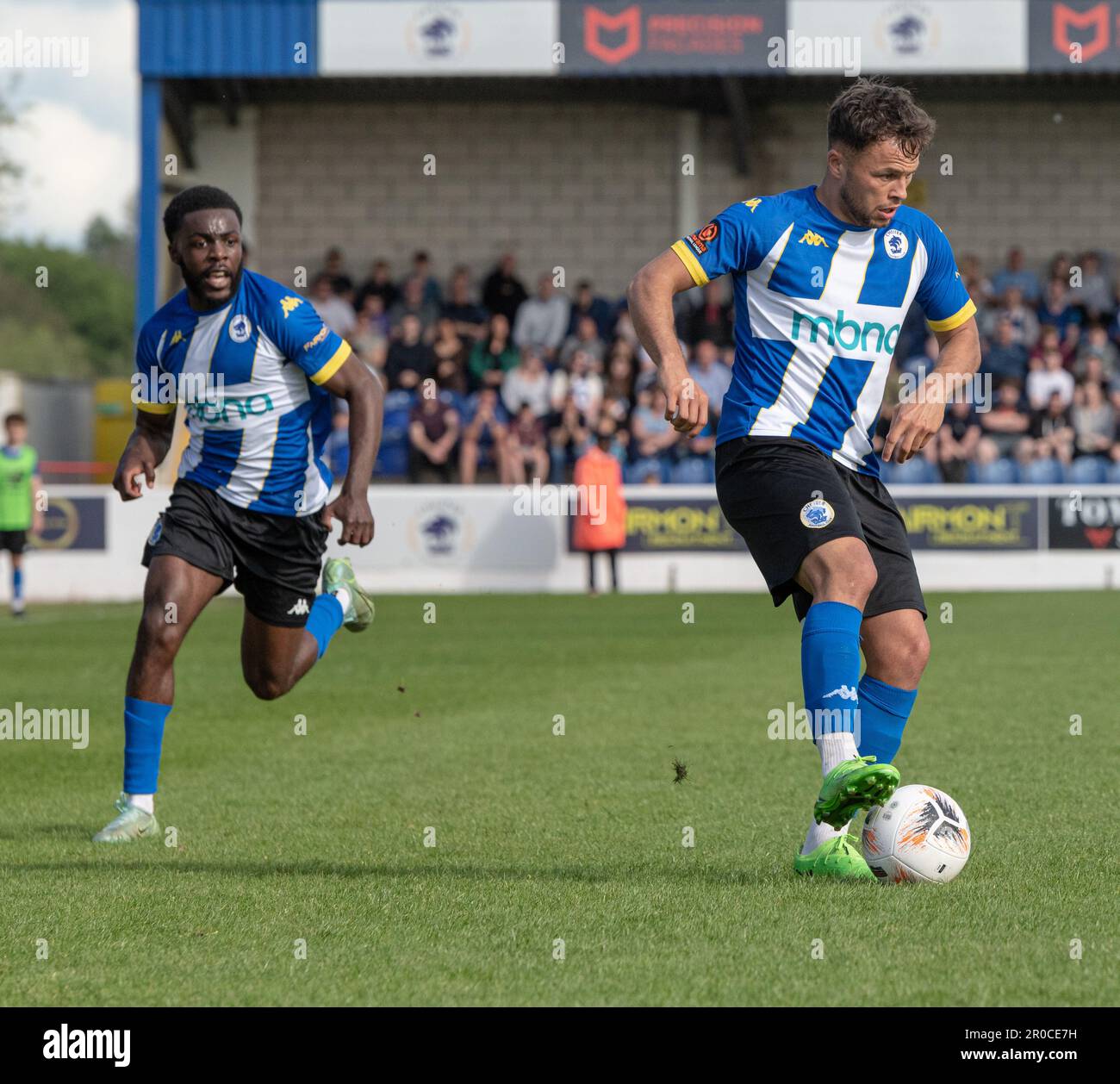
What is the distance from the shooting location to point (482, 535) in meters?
21.3

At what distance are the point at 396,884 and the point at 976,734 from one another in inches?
170

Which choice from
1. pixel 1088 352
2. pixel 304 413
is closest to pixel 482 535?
pixel 1088 352

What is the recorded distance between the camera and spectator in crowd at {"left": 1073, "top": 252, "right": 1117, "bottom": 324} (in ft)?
80.7

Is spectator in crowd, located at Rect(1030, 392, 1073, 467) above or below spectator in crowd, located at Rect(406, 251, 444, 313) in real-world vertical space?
below

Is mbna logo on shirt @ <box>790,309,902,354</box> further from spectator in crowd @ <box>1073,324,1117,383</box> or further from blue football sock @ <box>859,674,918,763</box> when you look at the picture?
spectator in crowd @ <box>1073,324,1117,383</box>

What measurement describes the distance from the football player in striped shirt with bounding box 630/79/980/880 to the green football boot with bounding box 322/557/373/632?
2.64 meters

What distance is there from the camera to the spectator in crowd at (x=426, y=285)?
25516mm

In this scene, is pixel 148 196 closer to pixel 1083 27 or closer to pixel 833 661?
pixel 1083 27

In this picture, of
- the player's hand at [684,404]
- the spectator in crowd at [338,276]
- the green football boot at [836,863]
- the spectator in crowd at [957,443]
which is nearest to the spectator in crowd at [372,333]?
the spectator in crowd at [338,276]

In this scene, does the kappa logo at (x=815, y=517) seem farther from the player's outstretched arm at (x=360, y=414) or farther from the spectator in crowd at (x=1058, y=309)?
the spectator in crowd at (x=1058, y=309)

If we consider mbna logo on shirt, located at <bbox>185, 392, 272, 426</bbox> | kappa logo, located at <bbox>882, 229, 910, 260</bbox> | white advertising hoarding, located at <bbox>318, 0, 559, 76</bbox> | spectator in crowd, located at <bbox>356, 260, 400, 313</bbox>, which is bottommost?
mbna logo on shirt, located at <bbox>185, 392, 272, 426</bbox>

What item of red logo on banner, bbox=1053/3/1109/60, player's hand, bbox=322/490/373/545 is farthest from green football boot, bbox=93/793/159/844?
red logo on banner, bbox=1053/3/1109/60

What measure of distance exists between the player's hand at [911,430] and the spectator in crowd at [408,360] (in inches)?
730

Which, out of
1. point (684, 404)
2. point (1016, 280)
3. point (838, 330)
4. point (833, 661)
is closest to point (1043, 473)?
point (1016, 280)
